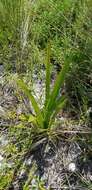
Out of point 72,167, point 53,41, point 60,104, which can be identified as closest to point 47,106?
point 60,104

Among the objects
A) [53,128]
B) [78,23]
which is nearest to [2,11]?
[78,23]

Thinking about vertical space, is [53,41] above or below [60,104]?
above

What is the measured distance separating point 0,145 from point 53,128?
26 cm

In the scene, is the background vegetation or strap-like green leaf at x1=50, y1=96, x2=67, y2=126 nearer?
strap-like green leaf at x1=50, y1=96, x2=67, y2=126

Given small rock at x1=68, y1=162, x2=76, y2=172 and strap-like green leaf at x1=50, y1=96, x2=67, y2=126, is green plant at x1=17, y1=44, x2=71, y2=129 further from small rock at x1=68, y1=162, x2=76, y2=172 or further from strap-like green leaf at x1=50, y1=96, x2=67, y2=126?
small rock at x1=68, y1=162, x2=76, y2=172

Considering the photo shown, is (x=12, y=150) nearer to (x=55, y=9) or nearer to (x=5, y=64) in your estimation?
(x=5, y=64)

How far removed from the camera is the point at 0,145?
187cm

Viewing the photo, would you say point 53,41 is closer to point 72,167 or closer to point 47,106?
point 47,106

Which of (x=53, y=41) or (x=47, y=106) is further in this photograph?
(x=53, y=41)

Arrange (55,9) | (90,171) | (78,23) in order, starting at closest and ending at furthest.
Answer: (90,171)
(78,23)
(55,9)

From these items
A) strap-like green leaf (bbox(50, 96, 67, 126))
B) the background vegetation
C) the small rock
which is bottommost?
the small rock

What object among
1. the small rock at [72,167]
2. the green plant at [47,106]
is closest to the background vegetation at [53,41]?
the green plant at [47,106]

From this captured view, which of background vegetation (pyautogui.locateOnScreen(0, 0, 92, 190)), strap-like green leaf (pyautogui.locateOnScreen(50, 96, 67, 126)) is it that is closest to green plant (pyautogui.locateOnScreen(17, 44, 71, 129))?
strap-like green leaf (pyautogui.locateOnScreen(50, 96, 67, 126))

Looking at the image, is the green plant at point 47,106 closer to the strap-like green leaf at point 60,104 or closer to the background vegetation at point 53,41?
the strap-like green leaf at point 60,104
